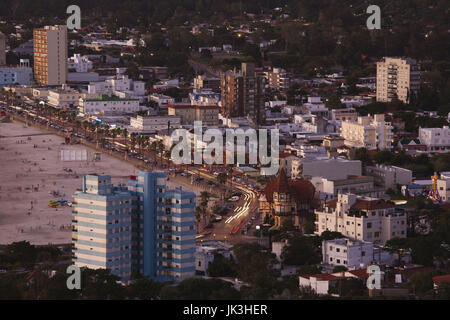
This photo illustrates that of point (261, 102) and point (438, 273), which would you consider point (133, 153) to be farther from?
point (438, 273)

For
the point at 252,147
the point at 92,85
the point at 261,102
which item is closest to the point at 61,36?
the point at 92,85

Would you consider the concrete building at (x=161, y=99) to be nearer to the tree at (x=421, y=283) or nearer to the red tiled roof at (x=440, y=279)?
the tree at (x=421, y=283)

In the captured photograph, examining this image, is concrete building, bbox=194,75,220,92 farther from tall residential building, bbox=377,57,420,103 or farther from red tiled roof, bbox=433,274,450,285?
red tiled roof, bbox=433,274,450,285

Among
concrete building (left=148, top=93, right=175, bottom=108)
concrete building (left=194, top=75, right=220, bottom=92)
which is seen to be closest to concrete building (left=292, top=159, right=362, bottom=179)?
concrete building (left=148, top=93, right=175, bottom=108)

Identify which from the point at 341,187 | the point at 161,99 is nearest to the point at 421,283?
the point at 341,187

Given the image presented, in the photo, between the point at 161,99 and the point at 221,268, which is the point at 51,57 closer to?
the point at 161,99

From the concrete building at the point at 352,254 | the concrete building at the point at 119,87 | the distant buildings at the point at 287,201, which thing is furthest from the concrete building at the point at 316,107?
the concrete building at the point at 352,254
